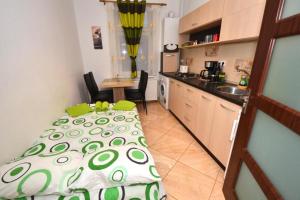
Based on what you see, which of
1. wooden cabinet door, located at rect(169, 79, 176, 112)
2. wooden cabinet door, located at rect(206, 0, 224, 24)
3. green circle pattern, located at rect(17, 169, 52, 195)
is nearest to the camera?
green circle pattern, located at rect(17, 169, 52, 195)

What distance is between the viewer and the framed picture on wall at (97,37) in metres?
3.29

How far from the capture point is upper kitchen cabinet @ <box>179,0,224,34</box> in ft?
6.43

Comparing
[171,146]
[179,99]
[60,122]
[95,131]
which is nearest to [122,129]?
[95,131]

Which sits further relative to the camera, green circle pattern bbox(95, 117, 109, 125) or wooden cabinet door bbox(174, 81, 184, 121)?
wooden cabinet door bbox(174, 81, 184, 121)

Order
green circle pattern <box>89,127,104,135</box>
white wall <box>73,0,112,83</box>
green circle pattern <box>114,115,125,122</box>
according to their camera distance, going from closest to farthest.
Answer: green circle pattern <box>89,127,104,135</box> → green circle pattern <box>114,115,125,122</box> → white wall <box>73,0,112,83</box>

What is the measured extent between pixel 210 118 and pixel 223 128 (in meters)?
0.24

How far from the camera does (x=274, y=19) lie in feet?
2.60

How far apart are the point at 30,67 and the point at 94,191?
1397 mm

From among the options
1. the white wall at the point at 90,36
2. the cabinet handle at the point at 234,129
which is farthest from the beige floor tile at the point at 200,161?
the white wall at the point at 90,36

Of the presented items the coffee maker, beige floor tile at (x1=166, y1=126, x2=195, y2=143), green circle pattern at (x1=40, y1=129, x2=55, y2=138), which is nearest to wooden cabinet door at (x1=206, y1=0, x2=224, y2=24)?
the coffee maker

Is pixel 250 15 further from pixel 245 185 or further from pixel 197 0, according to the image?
pixel 197 0

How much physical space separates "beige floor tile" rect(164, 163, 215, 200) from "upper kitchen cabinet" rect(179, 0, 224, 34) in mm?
2144

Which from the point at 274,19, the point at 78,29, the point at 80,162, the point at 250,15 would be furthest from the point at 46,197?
the point at 78,29

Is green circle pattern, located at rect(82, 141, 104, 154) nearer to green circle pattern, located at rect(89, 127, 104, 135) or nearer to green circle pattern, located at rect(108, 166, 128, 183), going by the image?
green circle pattern, located at rect(89, 127, 104, 135)
